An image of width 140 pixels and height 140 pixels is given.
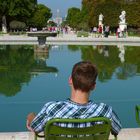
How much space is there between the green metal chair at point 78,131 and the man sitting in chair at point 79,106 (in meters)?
0.04

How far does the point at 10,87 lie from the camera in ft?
41.2

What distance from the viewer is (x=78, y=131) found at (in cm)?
325

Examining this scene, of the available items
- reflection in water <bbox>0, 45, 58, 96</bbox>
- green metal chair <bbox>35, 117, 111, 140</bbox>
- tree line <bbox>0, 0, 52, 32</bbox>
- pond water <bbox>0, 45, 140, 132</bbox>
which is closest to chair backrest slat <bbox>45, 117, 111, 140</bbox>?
green metal chair <bbox>35, 117, 111, 140</bbox>

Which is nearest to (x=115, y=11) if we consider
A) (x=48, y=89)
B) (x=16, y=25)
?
(x=16, y=25)

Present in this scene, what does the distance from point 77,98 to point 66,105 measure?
0.32 feet

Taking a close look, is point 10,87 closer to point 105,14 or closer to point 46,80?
point 46,80

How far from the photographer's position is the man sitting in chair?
10.8 ft

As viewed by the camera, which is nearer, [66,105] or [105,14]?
[66,105]

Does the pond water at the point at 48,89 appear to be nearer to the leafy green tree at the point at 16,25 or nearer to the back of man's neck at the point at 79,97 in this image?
the back of man's neck at the point at 79,97

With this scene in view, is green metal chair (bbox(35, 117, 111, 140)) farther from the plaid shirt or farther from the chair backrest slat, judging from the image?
the plaid shirt

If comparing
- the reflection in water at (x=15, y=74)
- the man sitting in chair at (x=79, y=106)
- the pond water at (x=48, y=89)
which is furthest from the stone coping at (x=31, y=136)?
the reflection in water at (x=15, y=74)

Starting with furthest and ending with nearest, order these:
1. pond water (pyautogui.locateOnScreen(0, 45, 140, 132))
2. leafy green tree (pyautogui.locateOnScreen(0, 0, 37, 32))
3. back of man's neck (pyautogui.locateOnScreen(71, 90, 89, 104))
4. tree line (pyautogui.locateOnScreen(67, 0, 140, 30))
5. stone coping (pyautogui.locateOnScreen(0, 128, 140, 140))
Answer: leafy green tree (pyautogui.locateOnScreen(0, 0, 37, 32)) → tree line (pyautogui.locateOnScreen(67, 0, 140, 30)) → pond water (pyautogui.locateOnScreen(0, 45, 140, 132)) → stone coping (pyautogui.locateOnScreen(0, 128, 140, 140)) → back of man's neck (pyautogui.locateOnScreen(71, 90, 89, 104))

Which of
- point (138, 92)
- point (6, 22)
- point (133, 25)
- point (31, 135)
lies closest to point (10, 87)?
point (138, 92)

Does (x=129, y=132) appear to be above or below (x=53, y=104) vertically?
below
